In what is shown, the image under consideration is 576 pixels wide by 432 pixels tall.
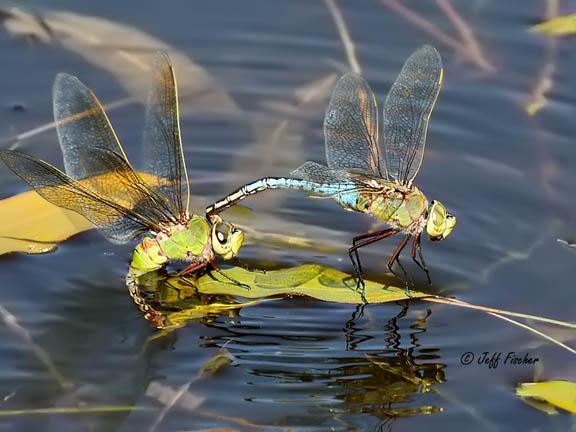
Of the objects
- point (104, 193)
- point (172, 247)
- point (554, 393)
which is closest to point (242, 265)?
point (172, 247)

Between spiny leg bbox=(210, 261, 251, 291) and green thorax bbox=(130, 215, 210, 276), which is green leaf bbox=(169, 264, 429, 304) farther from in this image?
green thorax bbox=(130, 215, 210, 276)

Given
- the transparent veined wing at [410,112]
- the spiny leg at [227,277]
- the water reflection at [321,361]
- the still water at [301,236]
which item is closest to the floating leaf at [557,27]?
the still water at [301,236]

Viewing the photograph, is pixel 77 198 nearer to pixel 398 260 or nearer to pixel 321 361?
pixel 321 361

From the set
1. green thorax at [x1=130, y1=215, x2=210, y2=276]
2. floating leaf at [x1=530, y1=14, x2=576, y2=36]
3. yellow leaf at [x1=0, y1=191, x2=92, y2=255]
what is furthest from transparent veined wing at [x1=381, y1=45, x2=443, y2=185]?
floating leaf at [x1=530, y1=14, x2=576, y2=36]

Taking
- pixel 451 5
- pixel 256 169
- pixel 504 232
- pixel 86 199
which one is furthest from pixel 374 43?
pixel 86 199

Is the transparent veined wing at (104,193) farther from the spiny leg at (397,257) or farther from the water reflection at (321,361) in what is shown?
the spiny leg at (397,257)

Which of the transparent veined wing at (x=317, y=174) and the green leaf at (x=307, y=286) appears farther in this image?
the transparent veined wing at (x=317, y=174)
